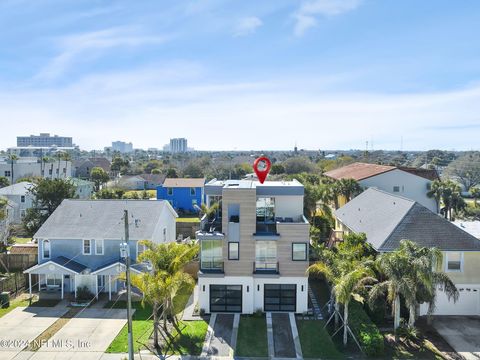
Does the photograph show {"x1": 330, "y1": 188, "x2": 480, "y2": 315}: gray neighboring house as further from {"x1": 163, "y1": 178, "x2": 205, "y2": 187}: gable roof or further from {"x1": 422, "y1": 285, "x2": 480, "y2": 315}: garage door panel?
{"x1": 163, "y1": 178, "x2": 205, "y2": 187}: gable roof

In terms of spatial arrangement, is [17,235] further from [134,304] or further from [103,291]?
[134,304]

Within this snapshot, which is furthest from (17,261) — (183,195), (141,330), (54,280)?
(183,195)

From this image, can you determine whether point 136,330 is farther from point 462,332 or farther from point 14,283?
point 462,332

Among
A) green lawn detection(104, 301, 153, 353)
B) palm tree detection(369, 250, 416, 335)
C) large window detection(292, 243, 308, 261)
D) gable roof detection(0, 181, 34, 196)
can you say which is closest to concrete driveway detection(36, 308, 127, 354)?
green lawn detection(104, 301, 153, 353)

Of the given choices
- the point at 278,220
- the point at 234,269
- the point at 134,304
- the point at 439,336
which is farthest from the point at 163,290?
the point at 439,336

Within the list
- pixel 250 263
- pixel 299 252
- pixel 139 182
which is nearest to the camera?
pixel 250 263

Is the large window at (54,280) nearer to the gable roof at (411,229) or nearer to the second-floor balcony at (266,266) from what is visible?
the second-floor balcony at (266,266)
